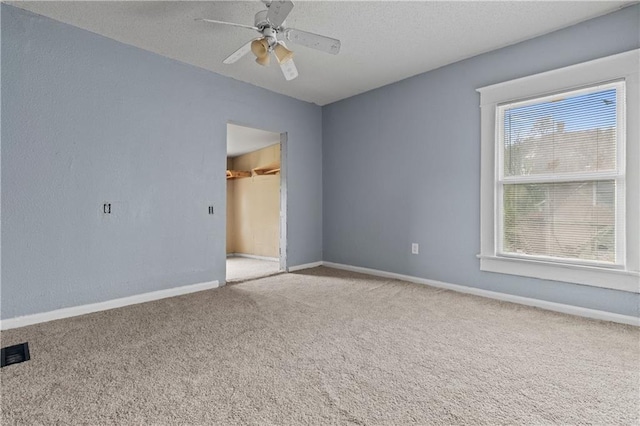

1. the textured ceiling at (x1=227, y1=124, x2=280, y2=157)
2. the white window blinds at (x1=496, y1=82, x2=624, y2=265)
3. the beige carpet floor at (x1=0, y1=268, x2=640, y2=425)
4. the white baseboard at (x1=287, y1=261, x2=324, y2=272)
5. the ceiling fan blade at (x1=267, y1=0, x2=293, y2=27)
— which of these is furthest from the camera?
the textured ceiling at (x1=227, y1=124, x2=280, y2=157)

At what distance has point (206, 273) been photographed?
3.49 m

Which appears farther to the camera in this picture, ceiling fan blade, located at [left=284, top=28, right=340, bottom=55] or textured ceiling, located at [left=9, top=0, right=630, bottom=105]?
textured ceiling, located at [left=9, top=0, right=630, bottom=105]

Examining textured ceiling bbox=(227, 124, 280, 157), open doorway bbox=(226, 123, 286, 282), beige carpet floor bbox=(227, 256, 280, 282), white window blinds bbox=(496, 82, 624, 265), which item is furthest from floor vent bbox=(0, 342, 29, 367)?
white window blinds bbox=(496, 82, 624, 265)

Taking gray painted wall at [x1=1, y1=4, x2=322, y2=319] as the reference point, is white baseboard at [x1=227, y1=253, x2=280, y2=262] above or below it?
below

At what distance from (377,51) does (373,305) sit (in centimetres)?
238

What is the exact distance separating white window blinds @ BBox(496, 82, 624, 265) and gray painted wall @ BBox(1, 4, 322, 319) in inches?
115

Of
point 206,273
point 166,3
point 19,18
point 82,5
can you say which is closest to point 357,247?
point 206,273

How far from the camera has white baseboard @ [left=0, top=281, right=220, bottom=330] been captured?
7.79 ft

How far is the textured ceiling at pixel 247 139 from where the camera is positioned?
15.7 ft

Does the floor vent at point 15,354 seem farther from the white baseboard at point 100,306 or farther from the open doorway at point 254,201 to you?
the open doorway at point 254,201

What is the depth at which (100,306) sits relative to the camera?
8.99ft

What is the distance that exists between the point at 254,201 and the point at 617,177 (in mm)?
5125

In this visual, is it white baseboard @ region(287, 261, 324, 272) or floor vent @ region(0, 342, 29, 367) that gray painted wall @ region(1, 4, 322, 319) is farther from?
white baseboard @ region(287, 261, 324, 272)

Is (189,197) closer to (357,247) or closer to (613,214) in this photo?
(357,247)
